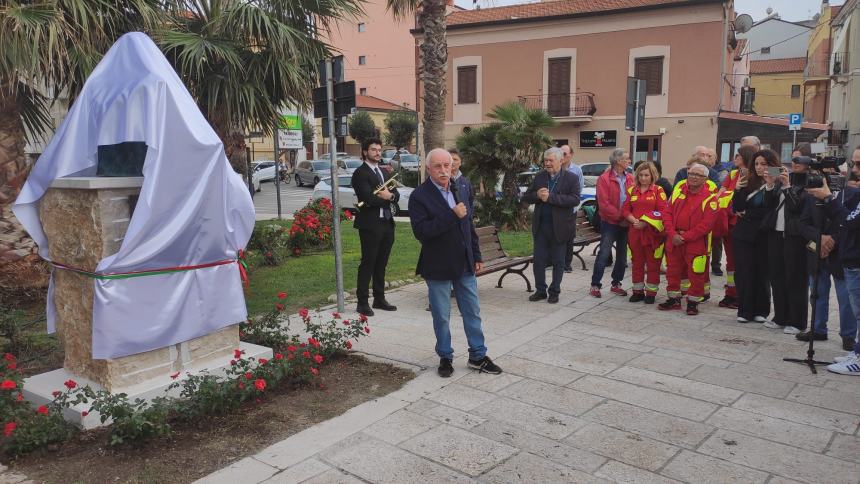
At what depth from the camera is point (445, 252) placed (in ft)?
15.8

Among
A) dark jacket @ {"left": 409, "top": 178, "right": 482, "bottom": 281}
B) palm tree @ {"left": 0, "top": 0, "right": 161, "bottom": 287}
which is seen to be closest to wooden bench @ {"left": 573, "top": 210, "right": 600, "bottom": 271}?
dark jacket @ {"left": 409, "top": 178, "right": 482, "bottom": 281}

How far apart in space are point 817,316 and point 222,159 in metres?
5.49

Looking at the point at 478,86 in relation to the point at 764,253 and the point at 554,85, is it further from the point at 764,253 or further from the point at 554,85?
the point at 764,253

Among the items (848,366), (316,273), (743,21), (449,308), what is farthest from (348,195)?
(743,21)

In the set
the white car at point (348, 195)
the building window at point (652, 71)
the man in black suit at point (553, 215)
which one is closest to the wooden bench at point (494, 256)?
the man in black suit at point (553, 215)

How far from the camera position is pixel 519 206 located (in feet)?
45.2

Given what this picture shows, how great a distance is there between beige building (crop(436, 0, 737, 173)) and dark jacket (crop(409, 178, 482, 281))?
24.7 metres

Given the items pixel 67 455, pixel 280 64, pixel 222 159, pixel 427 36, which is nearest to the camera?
pixel 67 455

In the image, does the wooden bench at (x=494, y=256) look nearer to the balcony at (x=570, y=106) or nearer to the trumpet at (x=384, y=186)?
the trumpet at (x=384, y=186)

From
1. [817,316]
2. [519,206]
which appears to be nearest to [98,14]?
[817,316]

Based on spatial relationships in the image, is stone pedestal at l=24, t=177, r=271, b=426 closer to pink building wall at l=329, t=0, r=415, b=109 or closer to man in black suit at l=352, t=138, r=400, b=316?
man in black suit at l=352, t=138, r=400, b=316

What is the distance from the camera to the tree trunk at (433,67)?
1284 centimetres

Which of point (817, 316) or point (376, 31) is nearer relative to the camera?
point (817, 316)

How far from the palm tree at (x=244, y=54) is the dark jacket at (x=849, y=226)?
625 centimetres
